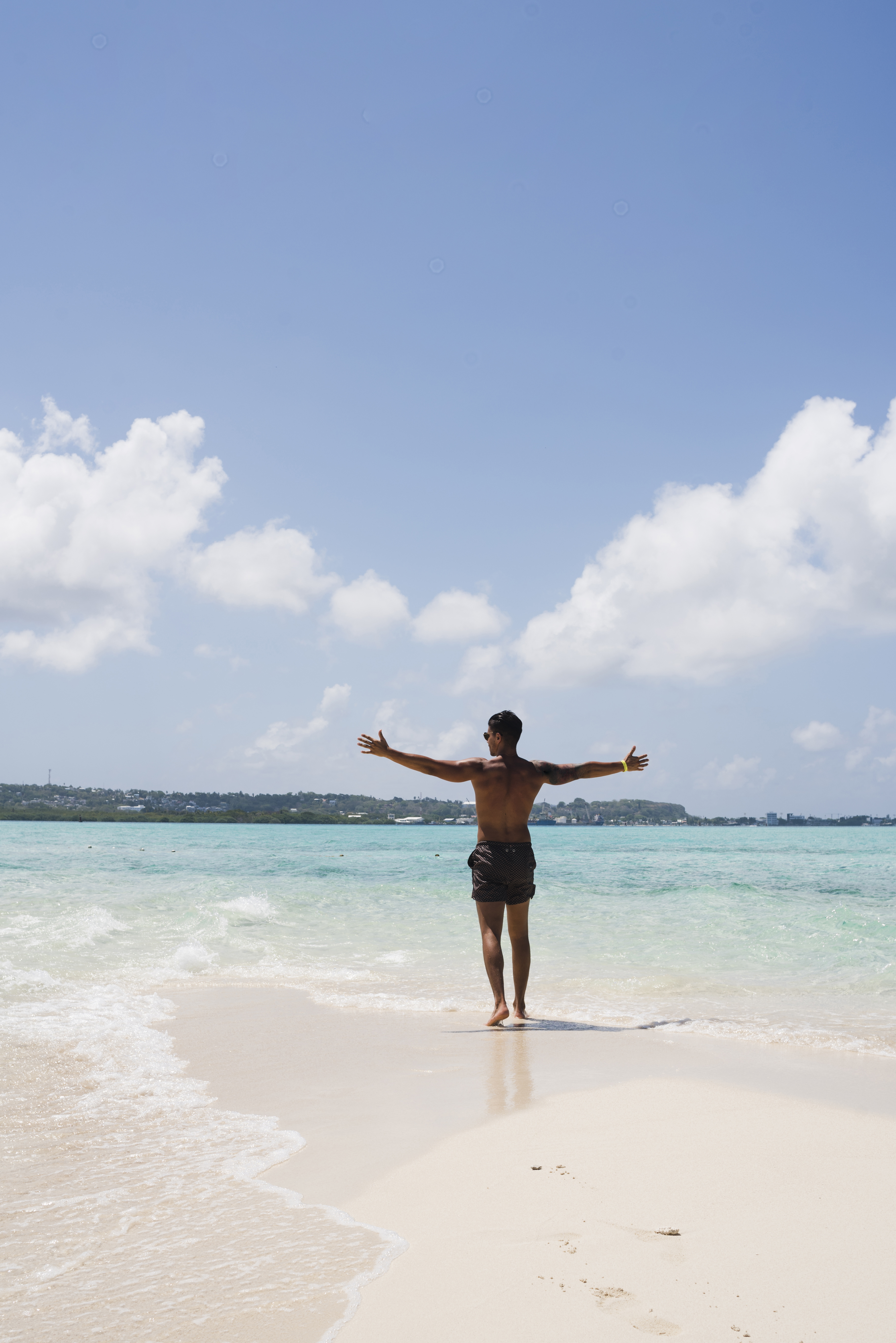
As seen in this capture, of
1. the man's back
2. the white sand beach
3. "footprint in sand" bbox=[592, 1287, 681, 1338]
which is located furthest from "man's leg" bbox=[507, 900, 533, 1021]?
"footprint in sand" bbox=[592, 1287, 681, 1338]

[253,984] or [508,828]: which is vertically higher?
[508,828]

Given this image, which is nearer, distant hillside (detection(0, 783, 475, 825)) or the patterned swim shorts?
the patterned swim shorts

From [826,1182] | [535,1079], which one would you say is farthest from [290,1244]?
[535,1079]

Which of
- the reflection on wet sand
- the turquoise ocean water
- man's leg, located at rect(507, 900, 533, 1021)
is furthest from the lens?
man's leg, located at rect(507, 900, 533, 1021)

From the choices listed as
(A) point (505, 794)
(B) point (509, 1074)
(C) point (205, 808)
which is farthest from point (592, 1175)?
(C) point (205, 808)

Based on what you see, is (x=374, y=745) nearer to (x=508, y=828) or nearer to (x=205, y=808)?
(x=508, y=828)

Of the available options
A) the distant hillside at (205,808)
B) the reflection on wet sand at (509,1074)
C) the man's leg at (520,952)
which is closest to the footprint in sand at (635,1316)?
the reflection on wet sand at (509,1074)

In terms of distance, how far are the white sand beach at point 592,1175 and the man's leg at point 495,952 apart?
412mm

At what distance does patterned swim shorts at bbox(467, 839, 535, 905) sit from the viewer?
20.7 ft

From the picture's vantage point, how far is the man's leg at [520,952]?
247 inches

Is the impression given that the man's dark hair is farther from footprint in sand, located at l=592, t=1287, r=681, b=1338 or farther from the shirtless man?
footprint in sand, located at l=592, t=1287, r=681, b=1338

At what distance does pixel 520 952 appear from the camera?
6457mm

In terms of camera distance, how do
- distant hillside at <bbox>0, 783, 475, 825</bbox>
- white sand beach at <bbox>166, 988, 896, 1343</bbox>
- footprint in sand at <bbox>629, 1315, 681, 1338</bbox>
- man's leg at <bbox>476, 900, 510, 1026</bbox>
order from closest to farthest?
footprint in sand at <bbox>629, 1315, 681, 1338</bbox> < white sand beach at <bbox>166, 988, 896, 1343</bbox> < man's leg at <bbox>476, 900, 510, 1026</bbox> < distant hillside at <bbox>0, 783, 475, 825</bbox>

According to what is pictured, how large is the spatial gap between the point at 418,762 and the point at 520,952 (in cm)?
173
